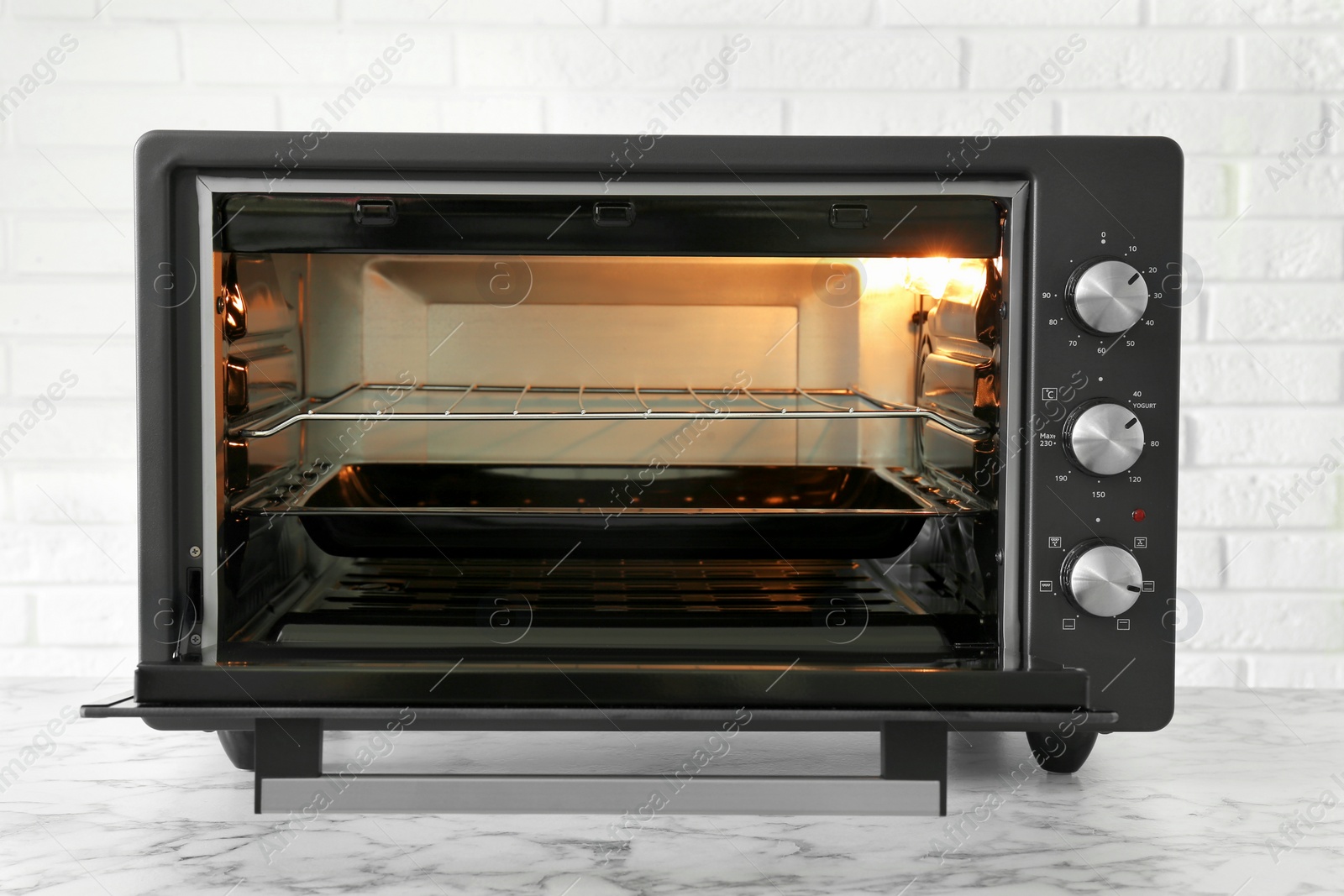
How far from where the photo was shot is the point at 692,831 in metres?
0.79

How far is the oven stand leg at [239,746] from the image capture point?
2.91 ft

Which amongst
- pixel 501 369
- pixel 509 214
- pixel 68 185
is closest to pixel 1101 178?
pixel 509 214

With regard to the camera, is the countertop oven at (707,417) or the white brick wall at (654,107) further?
the white brick wall at (654,107)

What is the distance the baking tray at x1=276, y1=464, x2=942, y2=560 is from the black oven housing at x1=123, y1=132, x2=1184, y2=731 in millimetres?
99

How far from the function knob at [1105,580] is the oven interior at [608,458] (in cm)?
6

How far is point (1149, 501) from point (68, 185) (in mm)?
1150

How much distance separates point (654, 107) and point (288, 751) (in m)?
0.80

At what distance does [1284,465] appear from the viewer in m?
1.26

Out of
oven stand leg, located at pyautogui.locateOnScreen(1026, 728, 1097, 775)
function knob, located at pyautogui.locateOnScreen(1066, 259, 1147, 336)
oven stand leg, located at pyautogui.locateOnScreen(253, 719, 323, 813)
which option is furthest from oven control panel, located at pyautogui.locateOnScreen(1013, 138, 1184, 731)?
oven stand leg, located at pyautogui.locateOnScreen(253, 719, 323, 813)

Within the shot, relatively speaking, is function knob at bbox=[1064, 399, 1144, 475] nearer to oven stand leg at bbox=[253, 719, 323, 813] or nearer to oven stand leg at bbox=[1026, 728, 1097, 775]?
oven stand leg at bbox=[1026, 728, 1097, 775]

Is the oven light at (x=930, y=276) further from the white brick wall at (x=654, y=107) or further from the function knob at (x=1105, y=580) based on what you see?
the white brick wall at (x=654, y=107)

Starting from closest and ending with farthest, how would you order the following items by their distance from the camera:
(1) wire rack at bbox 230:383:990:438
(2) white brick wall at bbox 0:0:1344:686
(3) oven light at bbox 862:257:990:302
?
(3) oven light at bbox 862:257:990:302, (1) wire rack at bbox 230:383:990:438, (2) white brick wall at bbox 0:0:1344:686

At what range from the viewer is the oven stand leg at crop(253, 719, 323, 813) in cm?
76


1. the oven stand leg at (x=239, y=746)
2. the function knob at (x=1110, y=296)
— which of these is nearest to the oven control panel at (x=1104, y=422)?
the function knob at (x=1110, y=296)
